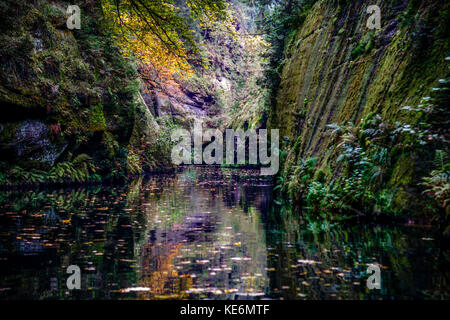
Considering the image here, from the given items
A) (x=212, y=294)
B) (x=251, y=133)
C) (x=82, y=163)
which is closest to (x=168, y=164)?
(x=251, y=133)

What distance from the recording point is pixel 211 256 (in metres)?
4.83

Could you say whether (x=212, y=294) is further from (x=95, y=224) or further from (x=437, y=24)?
(x=437, y=24)

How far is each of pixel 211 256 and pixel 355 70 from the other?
7043 mm

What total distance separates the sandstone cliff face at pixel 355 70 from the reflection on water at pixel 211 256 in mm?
1623

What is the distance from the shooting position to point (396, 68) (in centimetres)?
721

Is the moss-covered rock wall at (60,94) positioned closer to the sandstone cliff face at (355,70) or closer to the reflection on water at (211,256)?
the reflection on water at (211,256)
